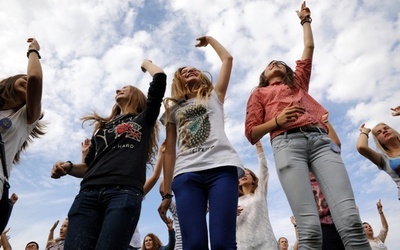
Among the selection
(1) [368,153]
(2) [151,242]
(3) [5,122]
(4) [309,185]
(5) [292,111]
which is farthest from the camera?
(2) [151,242]

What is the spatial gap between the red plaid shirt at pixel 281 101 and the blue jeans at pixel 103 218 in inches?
57.0

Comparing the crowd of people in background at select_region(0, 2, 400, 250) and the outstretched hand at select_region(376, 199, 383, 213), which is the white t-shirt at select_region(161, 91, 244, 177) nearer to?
the crowd of people in background at select_region(0, 2, 400, 250)

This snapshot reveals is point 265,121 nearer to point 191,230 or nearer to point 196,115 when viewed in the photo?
point 196,115

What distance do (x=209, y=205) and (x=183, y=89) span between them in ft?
4.51

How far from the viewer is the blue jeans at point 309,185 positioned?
9.59 ft

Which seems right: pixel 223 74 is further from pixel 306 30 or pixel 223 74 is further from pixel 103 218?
pixel 103 218

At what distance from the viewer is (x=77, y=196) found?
3.05 meters

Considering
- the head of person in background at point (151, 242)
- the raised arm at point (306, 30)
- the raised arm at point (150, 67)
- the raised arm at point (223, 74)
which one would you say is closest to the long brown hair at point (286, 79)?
the raised arm at point (306, 30)

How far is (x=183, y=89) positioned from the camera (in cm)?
392

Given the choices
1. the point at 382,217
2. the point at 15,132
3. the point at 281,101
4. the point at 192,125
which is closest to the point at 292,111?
the point at 281,101

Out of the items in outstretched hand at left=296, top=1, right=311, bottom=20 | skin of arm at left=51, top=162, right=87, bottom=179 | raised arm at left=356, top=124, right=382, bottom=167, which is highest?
outstretched hand at left=296, top=1, right=311, bottom=20

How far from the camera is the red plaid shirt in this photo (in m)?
3.69

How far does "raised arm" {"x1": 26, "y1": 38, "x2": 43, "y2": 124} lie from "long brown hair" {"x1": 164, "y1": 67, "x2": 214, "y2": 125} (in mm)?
1188

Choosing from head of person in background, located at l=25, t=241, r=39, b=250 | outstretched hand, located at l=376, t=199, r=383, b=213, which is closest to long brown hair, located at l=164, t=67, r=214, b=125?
outstretched hand, located at l=376, t=199, r=383, b=213
